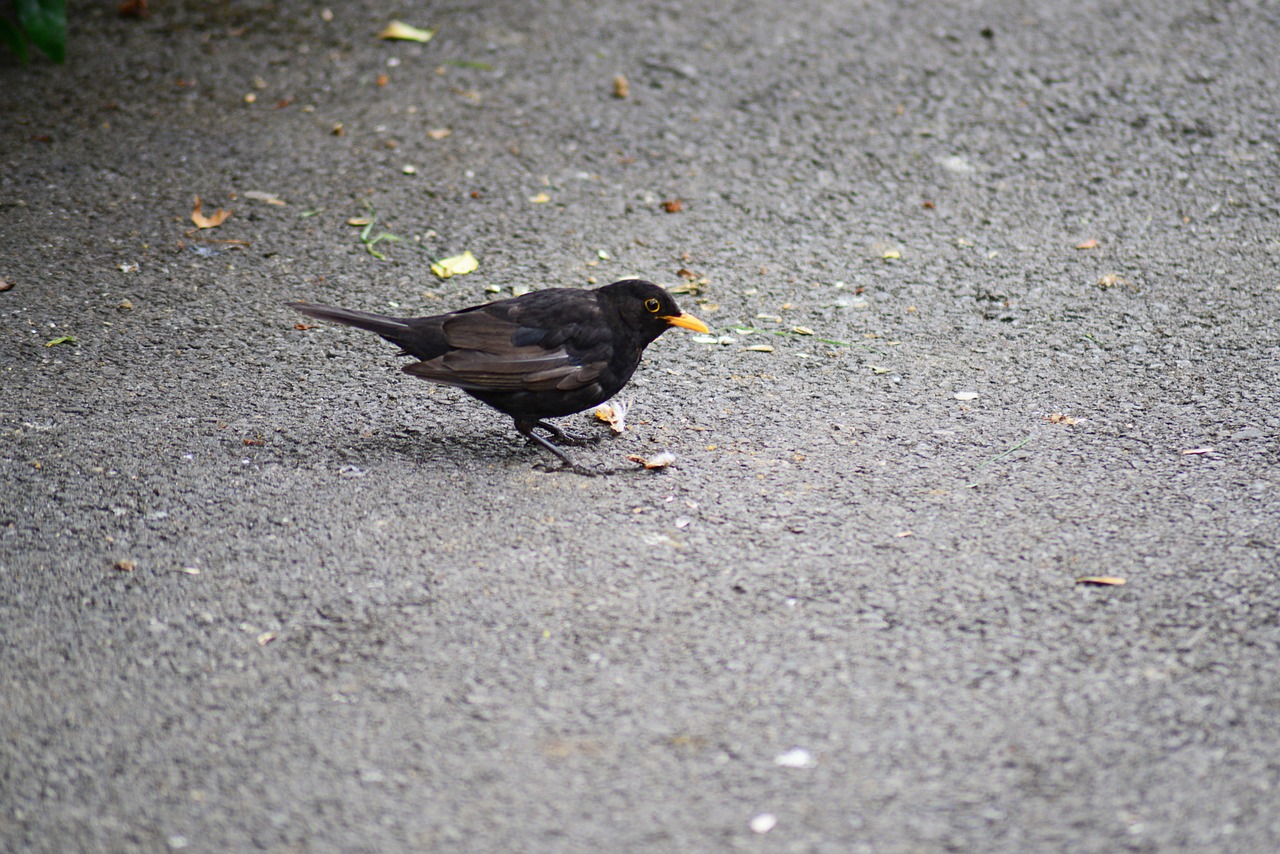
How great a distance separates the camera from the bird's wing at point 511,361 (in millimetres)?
4180

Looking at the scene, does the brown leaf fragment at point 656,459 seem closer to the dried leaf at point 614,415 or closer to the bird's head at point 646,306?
the dried leaf at point 614,415

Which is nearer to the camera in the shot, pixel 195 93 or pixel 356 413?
pixel 356 413

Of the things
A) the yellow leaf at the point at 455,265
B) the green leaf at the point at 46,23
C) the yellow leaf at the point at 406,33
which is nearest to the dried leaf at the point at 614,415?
the yellow leaf at the point at 455,265

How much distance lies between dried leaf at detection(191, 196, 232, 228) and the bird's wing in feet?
7.77

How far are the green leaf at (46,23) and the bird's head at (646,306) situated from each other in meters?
4.10

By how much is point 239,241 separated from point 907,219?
3579 mm

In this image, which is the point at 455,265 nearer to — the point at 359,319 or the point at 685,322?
the point at 359,319

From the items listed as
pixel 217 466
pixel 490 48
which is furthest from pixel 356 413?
pixel 490 48

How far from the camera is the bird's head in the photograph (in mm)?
4359

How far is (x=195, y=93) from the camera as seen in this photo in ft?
23.7

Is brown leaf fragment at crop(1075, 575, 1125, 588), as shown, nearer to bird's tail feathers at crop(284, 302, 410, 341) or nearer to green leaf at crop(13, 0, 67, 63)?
bird's tail feathers at crop(284, 302, 410, 341)

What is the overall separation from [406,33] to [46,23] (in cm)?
233

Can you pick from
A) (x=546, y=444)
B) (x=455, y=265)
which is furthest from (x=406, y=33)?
(x=546, y=444)

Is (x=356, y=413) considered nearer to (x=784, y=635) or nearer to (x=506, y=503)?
(x=506, y=503)
